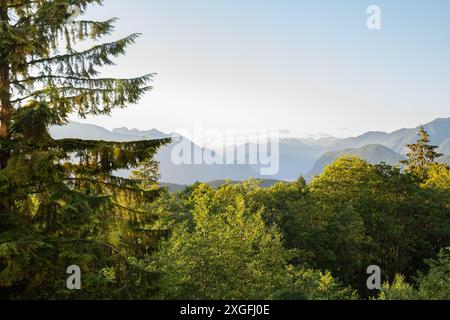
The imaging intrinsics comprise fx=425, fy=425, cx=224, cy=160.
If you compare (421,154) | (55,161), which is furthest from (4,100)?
(421,154)

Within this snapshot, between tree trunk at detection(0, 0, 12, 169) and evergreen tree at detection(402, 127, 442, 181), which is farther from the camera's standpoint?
evergreen tree at detection(402, 127, 442, 181)

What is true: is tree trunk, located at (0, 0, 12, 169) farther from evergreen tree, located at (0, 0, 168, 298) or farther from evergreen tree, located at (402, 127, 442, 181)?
evergreen tree, located at (402, 127, 442, 181)

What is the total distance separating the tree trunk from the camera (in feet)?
34.0

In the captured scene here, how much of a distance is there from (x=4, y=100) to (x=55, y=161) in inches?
80.8

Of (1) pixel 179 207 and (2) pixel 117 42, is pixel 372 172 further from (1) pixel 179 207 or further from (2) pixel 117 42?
(2) pixel 117 42

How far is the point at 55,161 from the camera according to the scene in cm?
1020

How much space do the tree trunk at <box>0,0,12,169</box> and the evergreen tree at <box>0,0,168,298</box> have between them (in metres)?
0.02

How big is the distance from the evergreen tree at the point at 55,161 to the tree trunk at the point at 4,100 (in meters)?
0.02

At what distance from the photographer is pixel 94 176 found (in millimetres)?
11234


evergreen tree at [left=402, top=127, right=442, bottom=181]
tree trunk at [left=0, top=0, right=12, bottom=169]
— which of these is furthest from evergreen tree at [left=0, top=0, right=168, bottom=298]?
evergreen tree at [left=402, top=127, right=442, bottom=181]

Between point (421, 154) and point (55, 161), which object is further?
point (421, 154)

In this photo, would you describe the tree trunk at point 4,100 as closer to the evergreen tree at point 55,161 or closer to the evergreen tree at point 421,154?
the evergreen tree at point 55,161

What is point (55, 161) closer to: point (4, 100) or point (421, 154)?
point (4, 100)

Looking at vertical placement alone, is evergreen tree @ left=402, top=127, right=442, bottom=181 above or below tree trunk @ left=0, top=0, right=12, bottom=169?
above
